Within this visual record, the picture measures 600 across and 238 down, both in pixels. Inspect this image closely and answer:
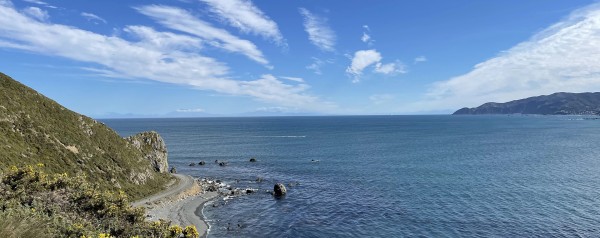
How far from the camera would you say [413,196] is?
7212 centimetres

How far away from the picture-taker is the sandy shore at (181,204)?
59.2 m

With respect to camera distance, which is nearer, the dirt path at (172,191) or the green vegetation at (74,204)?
the green vegetation at (74,204)

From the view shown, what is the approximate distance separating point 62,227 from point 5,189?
15.1 metres

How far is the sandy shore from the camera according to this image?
59244 mm

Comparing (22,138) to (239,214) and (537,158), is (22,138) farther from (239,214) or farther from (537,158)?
(537,158)

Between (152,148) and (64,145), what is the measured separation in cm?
2512

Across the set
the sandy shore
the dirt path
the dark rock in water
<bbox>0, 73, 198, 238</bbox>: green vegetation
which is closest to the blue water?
the dark rock in water

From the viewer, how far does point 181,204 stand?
69688mm

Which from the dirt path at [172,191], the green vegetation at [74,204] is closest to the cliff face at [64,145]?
the dirt path at [172,191]

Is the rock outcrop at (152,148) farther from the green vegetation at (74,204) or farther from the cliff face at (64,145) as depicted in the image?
the green vegetation at (74,204)

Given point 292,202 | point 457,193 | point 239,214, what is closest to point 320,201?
point 292,202

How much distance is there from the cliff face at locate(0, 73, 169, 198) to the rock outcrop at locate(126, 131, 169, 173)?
4.91ft

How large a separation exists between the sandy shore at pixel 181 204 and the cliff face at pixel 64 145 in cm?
377

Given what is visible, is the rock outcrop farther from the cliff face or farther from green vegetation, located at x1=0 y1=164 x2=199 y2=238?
green vegetation, located at x1=0 y1=164 x2=199 y2=238
